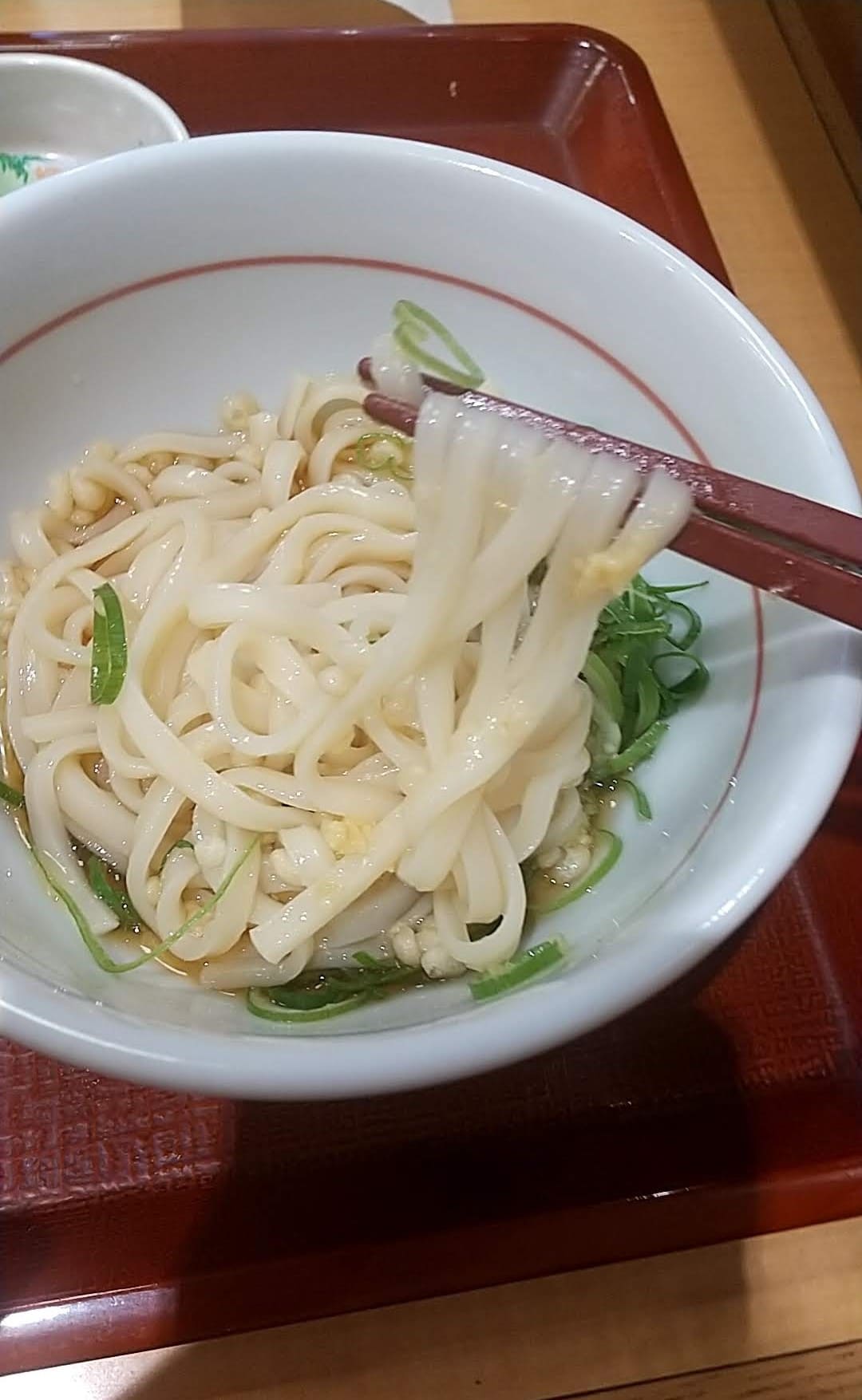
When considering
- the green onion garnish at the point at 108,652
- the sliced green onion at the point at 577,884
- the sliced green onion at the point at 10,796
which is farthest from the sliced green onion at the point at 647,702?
the sliced green onion at the point at 10,796

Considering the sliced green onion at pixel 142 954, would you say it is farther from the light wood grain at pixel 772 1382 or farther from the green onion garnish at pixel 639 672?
the light wood grain at pixel 772 1382

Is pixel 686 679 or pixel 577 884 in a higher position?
pixel 686 679

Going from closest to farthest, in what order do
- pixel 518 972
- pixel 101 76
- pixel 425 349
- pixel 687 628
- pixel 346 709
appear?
pixel 518 972, pixel 346 709, pixel 687 628, pixel 425 349, pixel 101 76

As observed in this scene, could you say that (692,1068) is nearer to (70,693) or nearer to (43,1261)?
(43,1261)

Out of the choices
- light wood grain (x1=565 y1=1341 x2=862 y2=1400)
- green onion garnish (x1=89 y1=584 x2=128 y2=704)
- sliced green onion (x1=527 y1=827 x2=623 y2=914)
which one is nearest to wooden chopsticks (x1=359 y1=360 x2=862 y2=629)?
sliced green onion (x1=527 y1=827 x2=623 y2=914)

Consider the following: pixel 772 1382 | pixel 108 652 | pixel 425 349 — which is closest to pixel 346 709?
pixel 108 652

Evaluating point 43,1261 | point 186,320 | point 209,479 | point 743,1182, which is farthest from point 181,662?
point 743,1182

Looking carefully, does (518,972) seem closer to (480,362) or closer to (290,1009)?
(290,1009)
